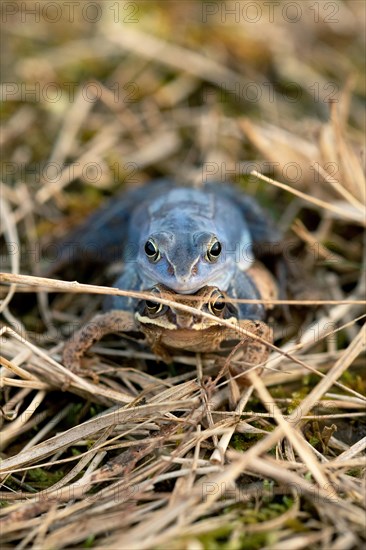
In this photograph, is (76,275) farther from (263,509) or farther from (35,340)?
(263,509)

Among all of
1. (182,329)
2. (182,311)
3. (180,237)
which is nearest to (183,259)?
(180,237)

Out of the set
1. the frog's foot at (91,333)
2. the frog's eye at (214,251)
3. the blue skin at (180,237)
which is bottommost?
the frog's foot at (91,333)

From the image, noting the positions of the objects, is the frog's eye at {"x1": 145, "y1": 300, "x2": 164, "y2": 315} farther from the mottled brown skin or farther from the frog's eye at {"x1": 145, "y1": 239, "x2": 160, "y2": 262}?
the frog's eye at {"x1": 145, "y1": 239, "x2": 160, "y2": 262}

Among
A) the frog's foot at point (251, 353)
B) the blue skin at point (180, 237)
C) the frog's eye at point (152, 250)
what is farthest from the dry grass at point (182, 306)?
the frog's eye at point (152, 250)

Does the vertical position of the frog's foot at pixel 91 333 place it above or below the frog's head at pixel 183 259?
below

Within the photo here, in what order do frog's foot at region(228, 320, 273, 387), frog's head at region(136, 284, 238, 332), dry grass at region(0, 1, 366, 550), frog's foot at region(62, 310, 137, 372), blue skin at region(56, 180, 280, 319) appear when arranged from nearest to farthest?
dry grass at region(0, 1, 366, 550), frog's head at region(136, 284, 238, 332), blue skin at region(56, 180, 280, 319), frog's foot at region(228, 320, 273, 387), frog's foot at region(62, 310, 137, 372)

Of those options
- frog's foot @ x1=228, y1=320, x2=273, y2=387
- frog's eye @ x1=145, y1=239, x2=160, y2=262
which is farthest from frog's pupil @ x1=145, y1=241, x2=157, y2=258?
frog's foot @ x1=228, y1=320, x2=273, y2=387

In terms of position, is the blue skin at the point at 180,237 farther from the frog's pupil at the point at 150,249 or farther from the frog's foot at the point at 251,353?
the frog's foot at the point at 251,353

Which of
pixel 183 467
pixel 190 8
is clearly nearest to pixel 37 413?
pixel 183 467
